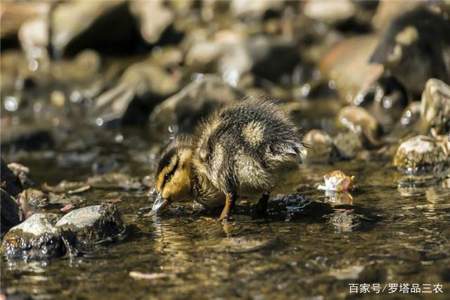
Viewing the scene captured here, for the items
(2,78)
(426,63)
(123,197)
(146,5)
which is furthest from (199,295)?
(146,5)

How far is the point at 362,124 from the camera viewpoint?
10875 millimetres

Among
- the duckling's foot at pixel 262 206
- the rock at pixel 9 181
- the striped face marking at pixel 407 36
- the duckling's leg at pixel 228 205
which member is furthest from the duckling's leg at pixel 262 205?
the striped face marking at pixel 407 36

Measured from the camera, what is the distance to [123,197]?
883 cm

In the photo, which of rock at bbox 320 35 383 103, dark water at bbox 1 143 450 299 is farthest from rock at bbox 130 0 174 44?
dark water at bbox 1 143 450 299

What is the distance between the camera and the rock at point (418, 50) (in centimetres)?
1263

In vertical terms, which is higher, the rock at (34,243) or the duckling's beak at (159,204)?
the duckling's beak at (159,204)

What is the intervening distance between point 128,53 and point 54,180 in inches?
282

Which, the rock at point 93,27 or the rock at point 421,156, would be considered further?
the rock at point 93,27

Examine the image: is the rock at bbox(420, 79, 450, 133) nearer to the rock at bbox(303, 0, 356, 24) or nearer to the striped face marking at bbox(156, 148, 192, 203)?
the striped face marking at bbox(156, 148, 192, 203)

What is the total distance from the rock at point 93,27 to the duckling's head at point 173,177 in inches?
377

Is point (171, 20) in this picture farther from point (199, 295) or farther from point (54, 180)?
point (199, 295)

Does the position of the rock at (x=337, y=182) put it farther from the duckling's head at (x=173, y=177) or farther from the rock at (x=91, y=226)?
the rock at (x=91, y=226)

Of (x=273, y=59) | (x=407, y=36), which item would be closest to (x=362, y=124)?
(x=407, y=36)

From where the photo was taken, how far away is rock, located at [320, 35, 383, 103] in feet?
45.3
